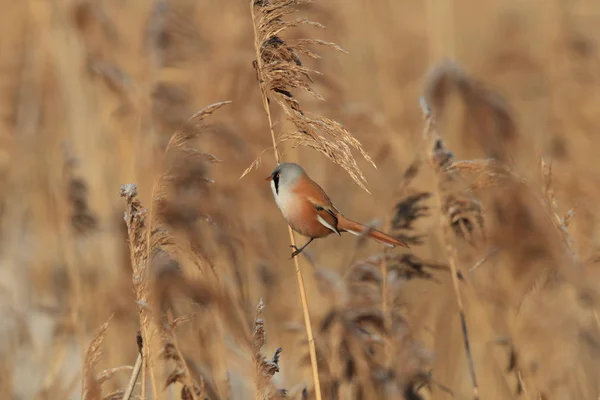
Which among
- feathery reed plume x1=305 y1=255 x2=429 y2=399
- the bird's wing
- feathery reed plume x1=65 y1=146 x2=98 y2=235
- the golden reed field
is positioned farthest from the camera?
feathery reed plume x1=65 y1=146 x2=98 y2=235

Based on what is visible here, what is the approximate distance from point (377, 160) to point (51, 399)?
6.47 ft

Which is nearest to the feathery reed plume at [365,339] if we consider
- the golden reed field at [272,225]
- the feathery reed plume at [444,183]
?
the golden reed field at [272,225]

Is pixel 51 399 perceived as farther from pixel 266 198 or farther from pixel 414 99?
pixel 414 99

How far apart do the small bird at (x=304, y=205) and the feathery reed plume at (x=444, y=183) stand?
0.32 m

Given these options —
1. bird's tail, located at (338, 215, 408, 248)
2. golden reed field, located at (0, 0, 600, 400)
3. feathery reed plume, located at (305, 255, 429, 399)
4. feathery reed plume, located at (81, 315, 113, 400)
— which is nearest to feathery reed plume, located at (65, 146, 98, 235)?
golden reed field, located at (0, 0, 600, 400)

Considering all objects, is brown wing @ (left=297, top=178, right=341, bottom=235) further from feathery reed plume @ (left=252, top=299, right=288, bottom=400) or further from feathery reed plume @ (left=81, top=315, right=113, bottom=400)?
feathery reed plume @ (left=81, top=315, right=113, bottom=400)

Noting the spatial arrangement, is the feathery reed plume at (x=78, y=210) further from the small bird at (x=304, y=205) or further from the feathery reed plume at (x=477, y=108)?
the feathery reed plume at (x=477, y=108)

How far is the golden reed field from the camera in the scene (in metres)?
2.14

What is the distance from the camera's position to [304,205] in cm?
251

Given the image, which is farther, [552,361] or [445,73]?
[445,73]

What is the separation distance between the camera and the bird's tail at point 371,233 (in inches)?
97.7

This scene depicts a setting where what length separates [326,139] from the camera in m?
2.10

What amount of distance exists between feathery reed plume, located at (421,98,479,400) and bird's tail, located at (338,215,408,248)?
301mm

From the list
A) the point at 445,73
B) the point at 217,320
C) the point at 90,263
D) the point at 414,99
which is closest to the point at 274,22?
the point at 217,320
